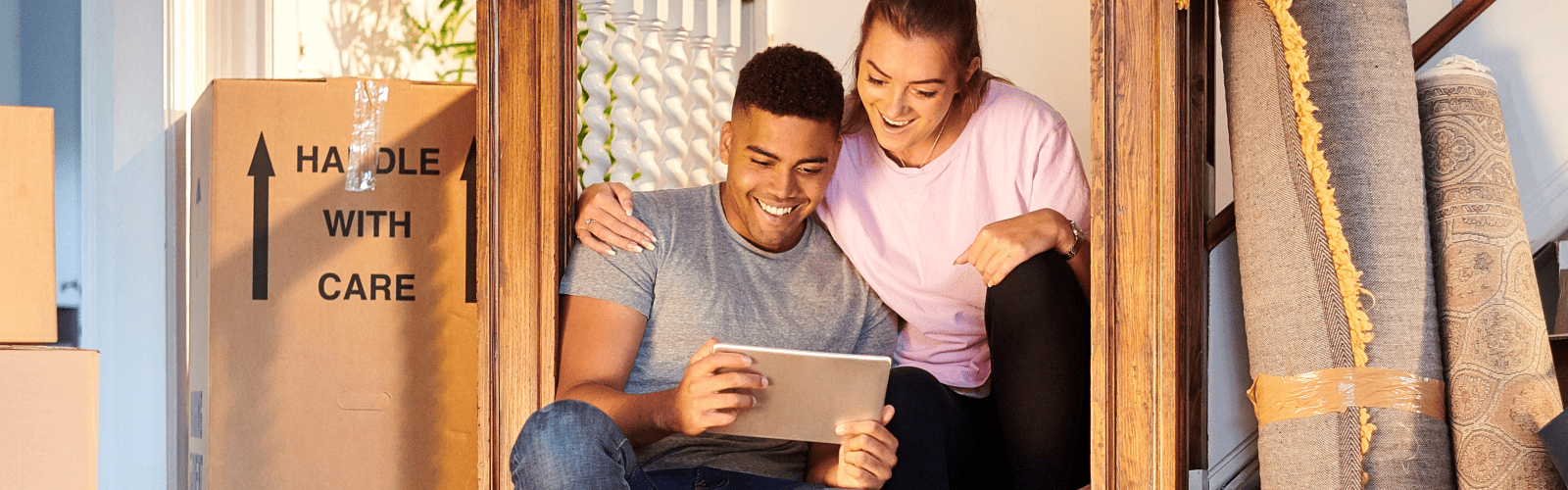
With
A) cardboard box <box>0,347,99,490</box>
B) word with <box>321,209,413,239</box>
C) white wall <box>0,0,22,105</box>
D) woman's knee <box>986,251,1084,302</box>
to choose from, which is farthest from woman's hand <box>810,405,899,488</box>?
white wall <box>0,0,22,105</box>

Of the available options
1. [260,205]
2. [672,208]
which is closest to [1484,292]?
[672,208]

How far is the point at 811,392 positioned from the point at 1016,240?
1.12ft

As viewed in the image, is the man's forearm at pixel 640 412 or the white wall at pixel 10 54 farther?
the white wall at pixel 10 54

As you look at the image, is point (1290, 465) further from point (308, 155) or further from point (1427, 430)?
point (308, 155)

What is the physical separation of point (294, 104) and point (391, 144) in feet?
0.52

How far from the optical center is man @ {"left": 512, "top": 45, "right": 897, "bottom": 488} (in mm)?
1452

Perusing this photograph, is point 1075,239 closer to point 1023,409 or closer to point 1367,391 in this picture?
point 1023,409

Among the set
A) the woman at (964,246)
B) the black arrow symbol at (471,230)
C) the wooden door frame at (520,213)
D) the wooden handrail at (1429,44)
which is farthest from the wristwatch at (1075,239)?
the black arrow symbol at (471,230)

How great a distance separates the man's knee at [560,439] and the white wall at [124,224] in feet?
3.50

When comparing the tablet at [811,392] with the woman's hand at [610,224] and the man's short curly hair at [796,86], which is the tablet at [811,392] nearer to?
the woman's hand at [610,224]

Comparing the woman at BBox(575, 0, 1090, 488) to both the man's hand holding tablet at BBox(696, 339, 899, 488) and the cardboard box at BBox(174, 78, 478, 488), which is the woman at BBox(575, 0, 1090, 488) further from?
the cardboard box at BBox(174, 78, 478, 488)

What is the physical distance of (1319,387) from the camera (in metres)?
1.28

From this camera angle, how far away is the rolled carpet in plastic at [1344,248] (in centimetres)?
126

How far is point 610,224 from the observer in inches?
59.1
